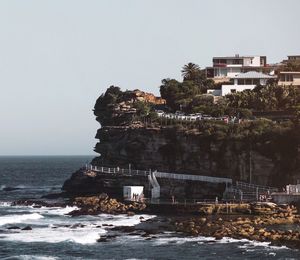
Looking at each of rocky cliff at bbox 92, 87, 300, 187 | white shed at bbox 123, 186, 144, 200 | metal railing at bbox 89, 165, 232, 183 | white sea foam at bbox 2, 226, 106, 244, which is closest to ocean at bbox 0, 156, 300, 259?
white sea foam at bbox 2, 226, 106, 244

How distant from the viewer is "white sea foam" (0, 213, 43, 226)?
78875 millimetres

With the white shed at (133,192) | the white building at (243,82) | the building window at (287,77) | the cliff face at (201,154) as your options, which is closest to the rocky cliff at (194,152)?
the cliff face at (201,154)

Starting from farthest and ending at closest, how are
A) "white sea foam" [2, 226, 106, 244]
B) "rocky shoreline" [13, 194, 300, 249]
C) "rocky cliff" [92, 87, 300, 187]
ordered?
"rocky cliff" [92, 87, 300, 187], "white sea foam" [2, 226, 106, 244], "rocky shoreline" [13, 194, 300, 249]

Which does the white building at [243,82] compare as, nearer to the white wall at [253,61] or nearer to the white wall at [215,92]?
the white wall at [215,92]

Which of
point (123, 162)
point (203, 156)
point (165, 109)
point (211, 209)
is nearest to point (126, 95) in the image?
point (165, 109)

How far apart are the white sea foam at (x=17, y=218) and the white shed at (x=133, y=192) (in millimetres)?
13092

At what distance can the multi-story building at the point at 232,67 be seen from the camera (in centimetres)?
13238

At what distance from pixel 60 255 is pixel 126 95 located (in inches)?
2438

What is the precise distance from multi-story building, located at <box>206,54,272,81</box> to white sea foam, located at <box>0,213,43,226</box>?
195 feet

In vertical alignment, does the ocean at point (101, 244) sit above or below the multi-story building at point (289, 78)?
below

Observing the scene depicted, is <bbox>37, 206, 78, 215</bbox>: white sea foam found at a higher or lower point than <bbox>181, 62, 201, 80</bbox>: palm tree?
lower

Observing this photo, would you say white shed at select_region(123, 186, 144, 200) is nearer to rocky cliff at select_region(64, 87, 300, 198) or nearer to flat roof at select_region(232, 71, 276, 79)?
rocky cliff at select_region(64, 87, 300, 198)

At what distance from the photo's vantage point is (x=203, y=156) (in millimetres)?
93875

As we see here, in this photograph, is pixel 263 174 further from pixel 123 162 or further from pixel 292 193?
pixel 123 162
